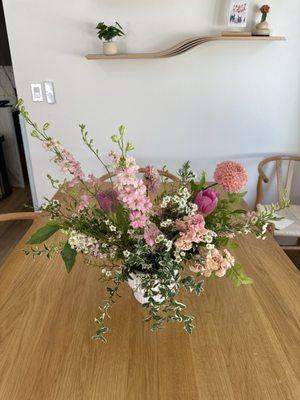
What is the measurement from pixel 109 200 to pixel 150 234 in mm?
138

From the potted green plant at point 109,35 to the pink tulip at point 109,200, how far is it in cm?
139

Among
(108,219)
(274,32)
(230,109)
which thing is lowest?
(108,219)

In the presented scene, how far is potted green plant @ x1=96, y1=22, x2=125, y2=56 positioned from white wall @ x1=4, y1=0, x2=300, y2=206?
0.24ft

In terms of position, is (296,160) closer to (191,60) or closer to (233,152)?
(233,152)

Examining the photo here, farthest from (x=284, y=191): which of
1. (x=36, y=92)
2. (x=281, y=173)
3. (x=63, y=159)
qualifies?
(x=36, y=92)

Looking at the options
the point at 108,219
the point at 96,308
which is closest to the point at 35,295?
the point at 96,308

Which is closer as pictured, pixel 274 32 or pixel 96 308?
pixel 96 308

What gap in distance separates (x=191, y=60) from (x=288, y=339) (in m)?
1.70

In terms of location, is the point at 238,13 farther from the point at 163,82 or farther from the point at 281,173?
the point at 281,173

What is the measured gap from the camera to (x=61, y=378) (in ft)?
2.42

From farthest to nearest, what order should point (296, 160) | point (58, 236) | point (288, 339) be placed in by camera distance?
point (296, 160), point (58, 236), point (288, 339)

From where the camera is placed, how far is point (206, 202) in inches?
28.9

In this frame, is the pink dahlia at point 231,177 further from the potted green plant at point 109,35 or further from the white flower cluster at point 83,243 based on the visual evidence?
the potted green plant at point 109,35

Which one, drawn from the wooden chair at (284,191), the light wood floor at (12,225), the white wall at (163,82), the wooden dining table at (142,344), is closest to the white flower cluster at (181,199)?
the wooden dining table at (142,344)
